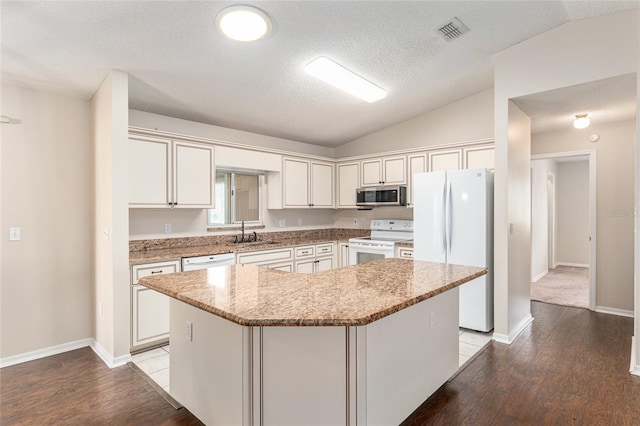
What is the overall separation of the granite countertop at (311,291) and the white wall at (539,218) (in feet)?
15.6

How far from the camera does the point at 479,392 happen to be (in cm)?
252

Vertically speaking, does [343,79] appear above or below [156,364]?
above

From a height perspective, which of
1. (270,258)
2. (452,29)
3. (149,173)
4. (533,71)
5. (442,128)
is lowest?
(270,258)

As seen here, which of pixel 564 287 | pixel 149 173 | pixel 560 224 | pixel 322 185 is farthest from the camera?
pixel 560 224

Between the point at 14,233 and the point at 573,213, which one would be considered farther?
the point at 573,213

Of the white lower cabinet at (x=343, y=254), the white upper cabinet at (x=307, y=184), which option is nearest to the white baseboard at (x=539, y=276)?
the white lower cabinet at (x=343, y=254)

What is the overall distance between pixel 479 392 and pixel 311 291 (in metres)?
1.66

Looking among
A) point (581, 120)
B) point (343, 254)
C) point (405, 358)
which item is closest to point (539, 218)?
point (581, 120)

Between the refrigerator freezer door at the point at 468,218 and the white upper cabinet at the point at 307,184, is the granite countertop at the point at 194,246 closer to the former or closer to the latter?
the white upper cabinet at the point at 307,184

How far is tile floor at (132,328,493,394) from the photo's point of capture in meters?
2.75

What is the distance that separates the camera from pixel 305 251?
15.7 feet

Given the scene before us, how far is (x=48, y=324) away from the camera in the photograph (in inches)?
126

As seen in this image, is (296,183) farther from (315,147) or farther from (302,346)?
(302,346)

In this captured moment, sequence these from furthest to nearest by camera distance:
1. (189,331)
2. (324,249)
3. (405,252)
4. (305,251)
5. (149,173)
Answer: (324,249) → (305,251) → (405,252) → (149,173) → (189,331)
